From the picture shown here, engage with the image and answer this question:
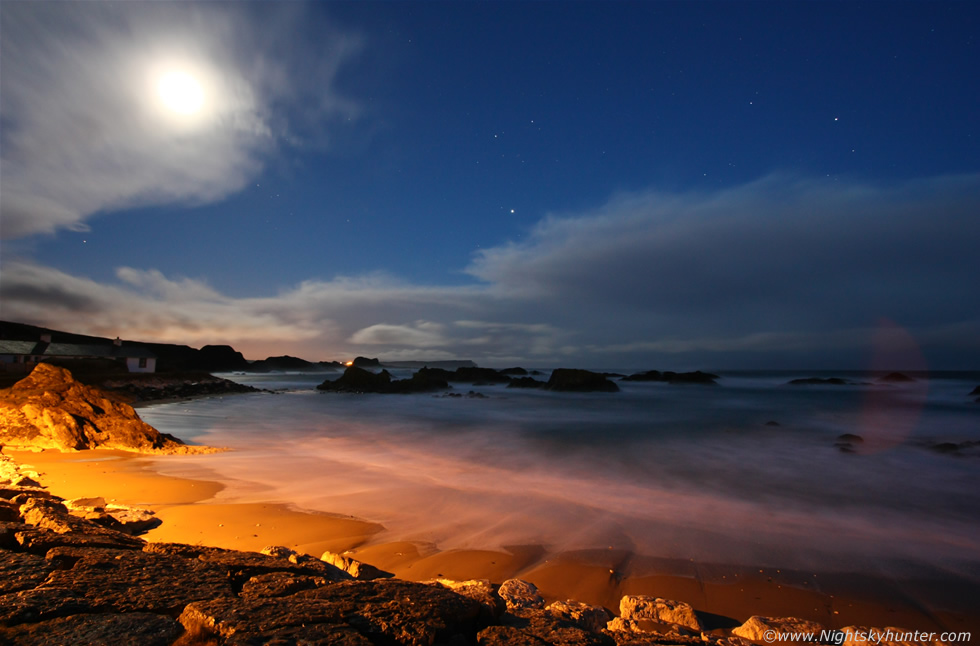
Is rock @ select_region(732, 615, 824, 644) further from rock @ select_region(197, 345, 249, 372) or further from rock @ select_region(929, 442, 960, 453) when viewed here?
rock @ select_region(197, 345, 249, 372)

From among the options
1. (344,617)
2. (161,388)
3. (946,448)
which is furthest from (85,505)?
(161,388)

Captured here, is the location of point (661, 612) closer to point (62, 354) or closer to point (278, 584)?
point (278, 584)

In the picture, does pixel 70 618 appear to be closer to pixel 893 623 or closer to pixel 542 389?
pixel 893 623

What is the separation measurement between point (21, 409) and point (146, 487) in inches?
198

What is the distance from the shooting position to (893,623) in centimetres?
360

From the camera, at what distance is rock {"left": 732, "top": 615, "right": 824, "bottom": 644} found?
3.03m

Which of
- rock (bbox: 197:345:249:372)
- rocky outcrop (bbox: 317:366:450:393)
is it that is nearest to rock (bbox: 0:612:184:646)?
rocky outcrop (bbox: 317:366:450:393)

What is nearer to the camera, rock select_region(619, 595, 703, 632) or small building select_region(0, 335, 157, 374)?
rock select_region(619, 595, 703, 632)

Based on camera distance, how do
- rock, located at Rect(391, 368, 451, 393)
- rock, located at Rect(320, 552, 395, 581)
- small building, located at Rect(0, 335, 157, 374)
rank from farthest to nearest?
small building, located at Rect(0, 335, 157, 374)
rock, located at Rect(391, 368, 451, 393)
rock, located at Rect(320, 552, 395, 581)

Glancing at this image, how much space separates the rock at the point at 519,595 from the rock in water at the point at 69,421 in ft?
27.1

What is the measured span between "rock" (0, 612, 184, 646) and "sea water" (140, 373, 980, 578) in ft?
9.93

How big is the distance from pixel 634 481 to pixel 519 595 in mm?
6115

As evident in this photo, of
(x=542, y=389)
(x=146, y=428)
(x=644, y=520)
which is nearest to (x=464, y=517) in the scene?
(x=644, y=520)

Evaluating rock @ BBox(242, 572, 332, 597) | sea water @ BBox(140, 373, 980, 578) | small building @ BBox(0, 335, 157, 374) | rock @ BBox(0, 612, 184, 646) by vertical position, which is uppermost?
small building @ BBox(0, 335, 157, 374)
